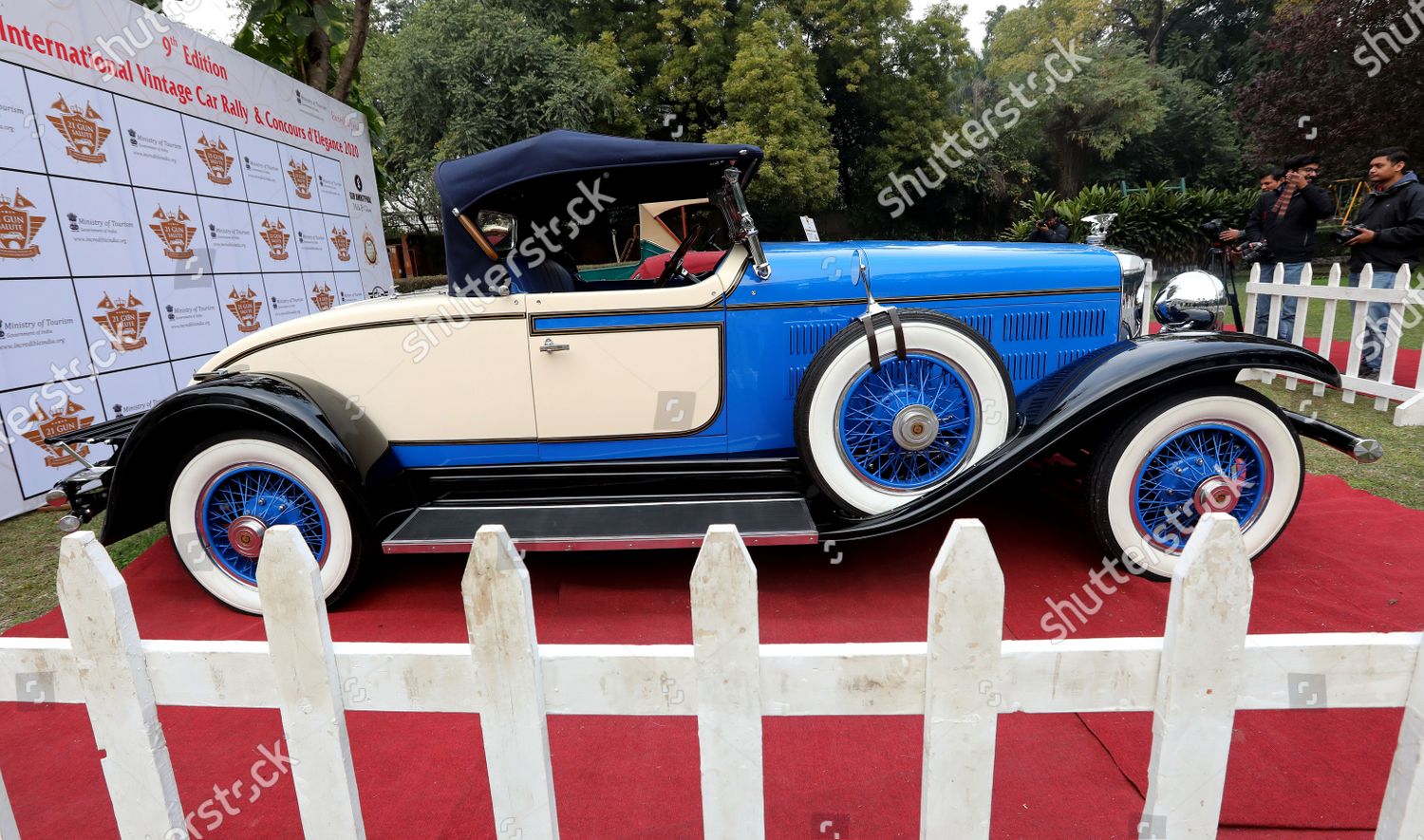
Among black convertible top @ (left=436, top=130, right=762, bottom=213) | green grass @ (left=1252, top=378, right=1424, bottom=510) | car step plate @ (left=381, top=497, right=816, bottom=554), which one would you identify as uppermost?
black convertible top @ (left=436, top=130, right=762, bottom=213)

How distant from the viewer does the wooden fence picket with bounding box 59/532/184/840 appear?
1.29 metres

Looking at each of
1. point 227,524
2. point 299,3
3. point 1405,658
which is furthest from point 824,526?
point 299,3

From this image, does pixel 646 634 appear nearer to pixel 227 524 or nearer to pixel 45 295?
pixel 227 524

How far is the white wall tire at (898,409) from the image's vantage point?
285 centimetres

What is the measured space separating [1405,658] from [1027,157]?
29.4m

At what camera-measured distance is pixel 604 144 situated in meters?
2.96

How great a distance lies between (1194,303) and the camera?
132 inches

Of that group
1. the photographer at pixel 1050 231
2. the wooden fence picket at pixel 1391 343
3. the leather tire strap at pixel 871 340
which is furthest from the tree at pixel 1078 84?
the leather tire strap at pixel 871 340

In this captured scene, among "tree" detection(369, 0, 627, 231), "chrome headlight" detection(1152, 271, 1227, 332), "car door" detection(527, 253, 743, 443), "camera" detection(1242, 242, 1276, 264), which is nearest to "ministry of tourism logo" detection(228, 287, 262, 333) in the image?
"car door" detection(527, 253, 743, 443)

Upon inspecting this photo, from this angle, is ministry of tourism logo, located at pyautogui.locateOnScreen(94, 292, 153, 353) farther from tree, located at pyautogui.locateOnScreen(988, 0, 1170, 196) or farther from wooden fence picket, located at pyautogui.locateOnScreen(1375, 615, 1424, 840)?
tree, located at pyautogui.locateOnScreen(988, 0, 1170, 196)

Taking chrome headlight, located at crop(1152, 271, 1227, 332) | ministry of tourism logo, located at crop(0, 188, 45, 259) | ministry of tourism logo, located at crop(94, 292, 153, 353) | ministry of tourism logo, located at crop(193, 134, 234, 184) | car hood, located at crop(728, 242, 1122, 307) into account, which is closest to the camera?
car hood, located at crop(728, 242, 1122, 307)

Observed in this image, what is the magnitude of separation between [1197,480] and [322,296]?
7782mm

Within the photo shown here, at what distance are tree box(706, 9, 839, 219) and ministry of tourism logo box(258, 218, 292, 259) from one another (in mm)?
11474

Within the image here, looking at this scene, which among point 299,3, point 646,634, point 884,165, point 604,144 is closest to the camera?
point 646,634
